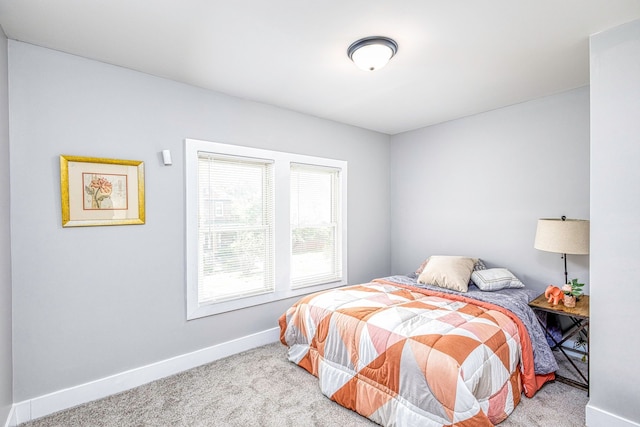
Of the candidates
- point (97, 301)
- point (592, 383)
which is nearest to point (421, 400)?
point (592, 383)

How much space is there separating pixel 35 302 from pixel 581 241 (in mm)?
4165

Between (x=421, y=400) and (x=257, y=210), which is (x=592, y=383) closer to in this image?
(x=421, y=400)

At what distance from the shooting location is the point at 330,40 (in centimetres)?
214

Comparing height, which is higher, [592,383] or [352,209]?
[352,209]

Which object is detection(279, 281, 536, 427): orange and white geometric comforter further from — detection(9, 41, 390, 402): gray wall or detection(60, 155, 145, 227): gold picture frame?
detection(60, 155, 145, 227): gold picture frame

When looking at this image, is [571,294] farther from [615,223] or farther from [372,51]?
[372,51]

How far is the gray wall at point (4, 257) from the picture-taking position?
1.91m

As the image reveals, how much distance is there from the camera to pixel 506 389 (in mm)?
2105

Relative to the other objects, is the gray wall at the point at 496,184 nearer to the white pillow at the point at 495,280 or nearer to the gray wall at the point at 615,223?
the white pillow at the point at 495,280

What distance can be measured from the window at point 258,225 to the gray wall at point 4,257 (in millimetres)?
1148

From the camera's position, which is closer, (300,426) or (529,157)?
(300,426)

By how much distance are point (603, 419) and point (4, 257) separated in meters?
3.85

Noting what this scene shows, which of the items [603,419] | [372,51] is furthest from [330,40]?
[603,419]

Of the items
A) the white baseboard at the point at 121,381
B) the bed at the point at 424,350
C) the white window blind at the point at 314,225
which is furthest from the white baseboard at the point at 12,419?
the white window blind at the point at 314,225
